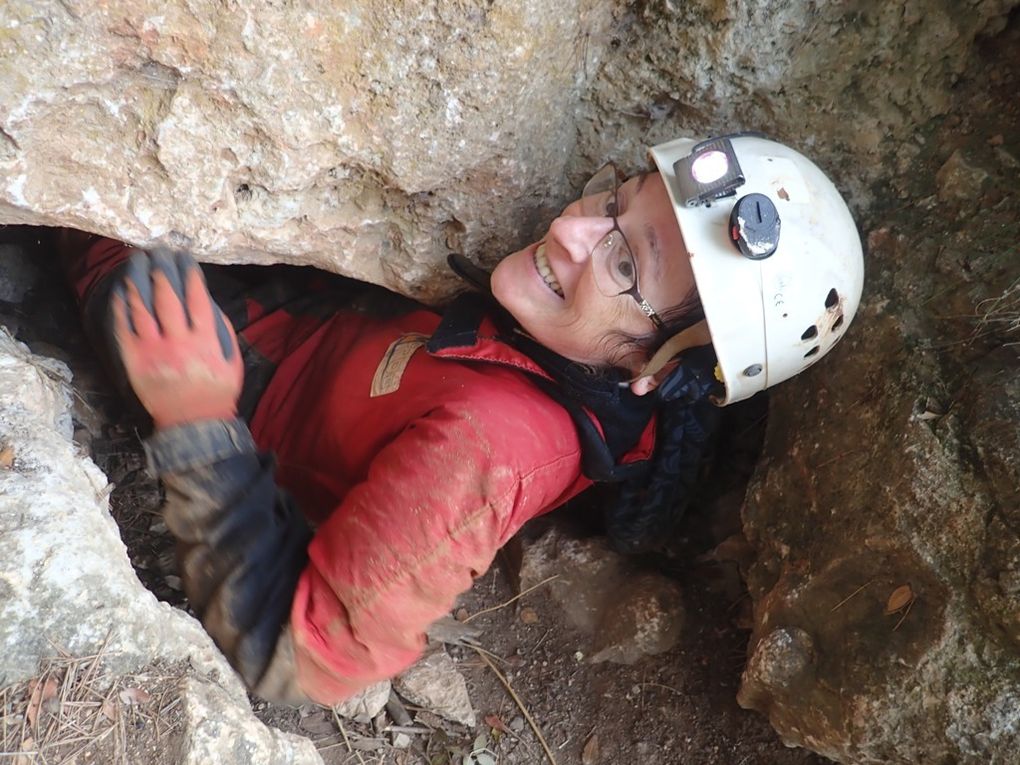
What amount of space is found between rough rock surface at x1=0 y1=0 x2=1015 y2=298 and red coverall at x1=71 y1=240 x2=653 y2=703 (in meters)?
0.36

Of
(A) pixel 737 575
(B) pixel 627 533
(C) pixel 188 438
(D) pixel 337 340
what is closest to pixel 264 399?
(D) pixel 337 340

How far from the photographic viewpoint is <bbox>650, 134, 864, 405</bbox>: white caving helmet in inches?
80.0

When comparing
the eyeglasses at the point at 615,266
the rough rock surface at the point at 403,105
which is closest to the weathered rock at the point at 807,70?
the rough rock surface at the point at 403,105

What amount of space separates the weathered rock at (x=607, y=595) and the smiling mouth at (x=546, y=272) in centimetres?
113

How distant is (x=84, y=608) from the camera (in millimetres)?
1458

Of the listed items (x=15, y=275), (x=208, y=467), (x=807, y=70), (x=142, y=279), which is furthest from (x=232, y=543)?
(x=807, y=70)

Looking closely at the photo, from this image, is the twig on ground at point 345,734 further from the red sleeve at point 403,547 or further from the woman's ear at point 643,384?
the woman's ear at point 643,384

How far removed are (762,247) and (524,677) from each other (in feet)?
5.35

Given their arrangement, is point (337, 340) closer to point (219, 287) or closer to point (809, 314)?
point (219, 287)

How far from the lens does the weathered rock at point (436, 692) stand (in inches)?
99.8

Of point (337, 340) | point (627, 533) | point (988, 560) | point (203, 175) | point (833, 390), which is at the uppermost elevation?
point (203, 175)

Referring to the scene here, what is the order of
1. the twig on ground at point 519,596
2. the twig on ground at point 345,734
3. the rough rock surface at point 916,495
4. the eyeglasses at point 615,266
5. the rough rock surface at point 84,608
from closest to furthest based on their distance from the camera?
1. the rough rock surface at point 84,608
2. the rough rock surface at point 916,495
3. the eyeglasses at point 615,266
4. the twig on ground at point 345,734
5. the twig on ground at point 519,596

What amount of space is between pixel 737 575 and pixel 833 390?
2.66 ft

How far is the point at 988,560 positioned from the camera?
1794 millimetres
